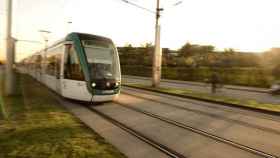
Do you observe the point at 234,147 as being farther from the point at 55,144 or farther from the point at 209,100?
the point at 209,100

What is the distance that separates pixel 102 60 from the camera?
1160cm

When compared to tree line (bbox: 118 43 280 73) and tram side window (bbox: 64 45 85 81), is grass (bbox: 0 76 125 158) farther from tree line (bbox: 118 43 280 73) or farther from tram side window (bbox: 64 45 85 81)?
tree line (bbox: 118 43 280 73)

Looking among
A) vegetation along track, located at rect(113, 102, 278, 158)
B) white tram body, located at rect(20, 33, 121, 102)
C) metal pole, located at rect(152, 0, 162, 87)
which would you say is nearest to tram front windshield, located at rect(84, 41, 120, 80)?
white tram body, located at rect(20, 33, 121, 102)

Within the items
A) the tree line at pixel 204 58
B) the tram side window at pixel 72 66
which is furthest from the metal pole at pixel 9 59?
the tree line at pixel 204 58

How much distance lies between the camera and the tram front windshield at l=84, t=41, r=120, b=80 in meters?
11.3

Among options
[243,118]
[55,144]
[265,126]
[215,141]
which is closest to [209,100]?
[243,118]

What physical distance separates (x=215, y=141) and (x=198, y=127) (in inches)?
56.7

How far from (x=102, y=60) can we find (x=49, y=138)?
226 inches

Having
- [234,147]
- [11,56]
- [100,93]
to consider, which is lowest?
[234,147]

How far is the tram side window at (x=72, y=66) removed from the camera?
11.4 metres

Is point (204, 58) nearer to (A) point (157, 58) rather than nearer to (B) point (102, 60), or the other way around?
(A) point (157, 58)

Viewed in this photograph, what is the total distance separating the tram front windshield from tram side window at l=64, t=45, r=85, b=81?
56 centimetres

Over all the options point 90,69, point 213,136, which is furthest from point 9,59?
point 213,136

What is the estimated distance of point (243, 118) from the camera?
9.71 meters
